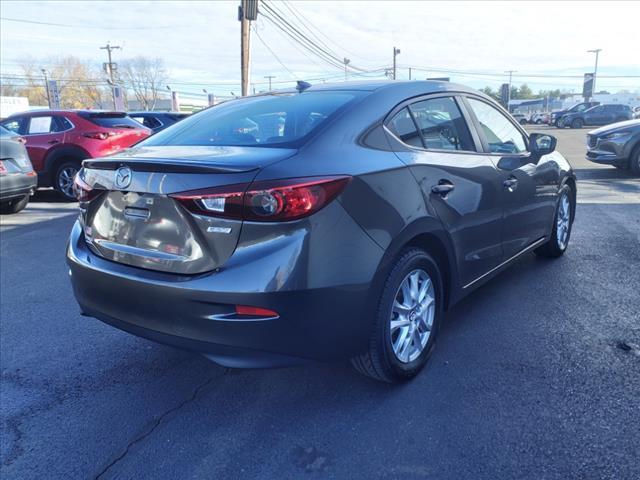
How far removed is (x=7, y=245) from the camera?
6.54 m

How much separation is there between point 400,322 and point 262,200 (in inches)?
44.8

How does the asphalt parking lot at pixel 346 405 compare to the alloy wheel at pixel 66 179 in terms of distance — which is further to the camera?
the alloy wheel at pixel 66 179

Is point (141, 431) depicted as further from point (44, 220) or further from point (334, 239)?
point (44, 220)

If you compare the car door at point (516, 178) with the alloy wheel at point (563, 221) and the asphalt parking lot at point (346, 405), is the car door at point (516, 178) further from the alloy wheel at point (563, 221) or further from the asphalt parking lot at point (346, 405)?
the asphalt parking lot at point (346, 405)

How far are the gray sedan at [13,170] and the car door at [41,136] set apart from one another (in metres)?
1.52

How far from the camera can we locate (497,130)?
409cm

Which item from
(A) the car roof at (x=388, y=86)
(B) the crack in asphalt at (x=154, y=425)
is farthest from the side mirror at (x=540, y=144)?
(B) the crack in asphalt at (x=154, y=425)

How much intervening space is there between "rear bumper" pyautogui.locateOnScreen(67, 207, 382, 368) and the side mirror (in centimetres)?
241

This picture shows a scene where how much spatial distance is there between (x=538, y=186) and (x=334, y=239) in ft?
8.90

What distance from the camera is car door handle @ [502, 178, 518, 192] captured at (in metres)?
3.84

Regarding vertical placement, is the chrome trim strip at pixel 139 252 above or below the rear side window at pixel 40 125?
below

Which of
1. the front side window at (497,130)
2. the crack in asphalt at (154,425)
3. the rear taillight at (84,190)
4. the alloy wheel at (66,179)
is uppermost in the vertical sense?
the front side window at (497,130)

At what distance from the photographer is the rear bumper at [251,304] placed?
229 cm

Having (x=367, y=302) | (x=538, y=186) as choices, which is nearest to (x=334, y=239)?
(x=367, y=302)
